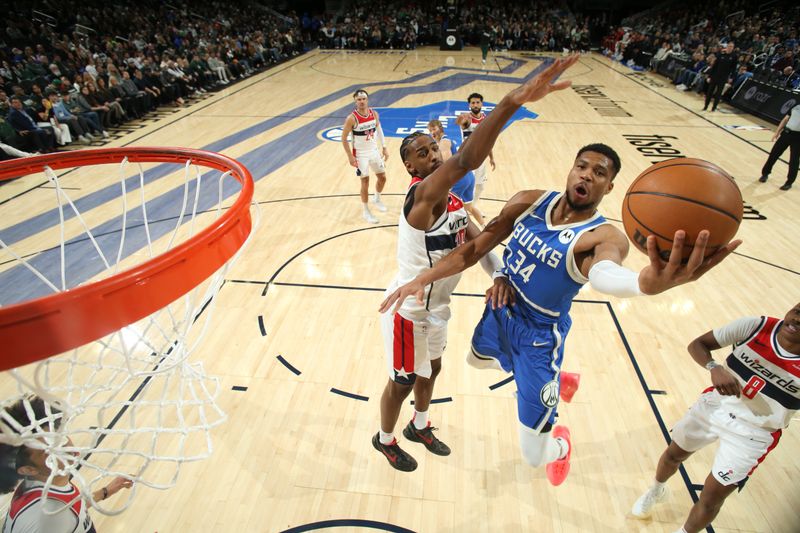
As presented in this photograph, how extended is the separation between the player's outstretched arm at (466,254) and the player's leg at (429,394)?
1.31 ft

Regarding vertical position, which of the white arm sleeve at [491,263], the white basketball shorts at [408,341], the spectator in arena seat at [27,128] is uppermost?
the white arm sleeve at [491,263]

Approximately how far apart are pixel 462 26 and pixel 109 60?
16346 millimetres

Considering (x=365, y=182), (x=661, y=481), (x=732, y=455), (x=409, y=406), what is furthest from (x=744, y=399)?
(x=365, y=182)

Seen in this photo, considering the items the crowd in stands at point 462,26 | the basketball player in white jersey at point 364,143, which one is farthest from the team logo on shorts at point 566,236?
the crowd in stands at point 462,26

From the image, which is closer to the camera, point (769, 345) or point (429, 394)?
point (769, 345)

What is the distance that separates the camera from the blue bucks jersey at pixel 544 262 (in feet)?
7.04

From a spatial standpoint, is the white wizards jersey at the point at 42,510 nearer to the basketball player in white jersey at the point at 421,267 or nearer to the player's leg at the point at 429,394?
the basketball player in white jersey at the point at 421,267

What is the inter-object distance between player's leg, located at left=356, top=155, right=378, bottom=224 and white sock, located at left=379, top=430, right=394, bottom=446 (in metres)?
3.55

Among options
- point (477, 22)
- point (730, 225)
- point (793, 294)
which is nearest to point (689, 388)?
point (793, 294)

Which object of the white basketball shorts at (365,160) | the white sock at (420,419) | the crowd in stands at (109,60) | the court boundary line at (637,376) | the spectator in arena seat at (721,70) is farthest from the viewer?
the spectator in arena seat at (721,70)

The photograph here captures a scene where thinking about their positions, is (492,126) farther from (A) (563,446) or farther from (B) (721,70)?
(B) (721,70)

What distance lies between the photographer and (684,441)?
2367 millimetres

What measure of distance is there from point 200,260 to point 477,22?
988 inches

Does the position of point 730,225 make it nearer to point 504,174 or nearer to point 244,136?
point 504,174
